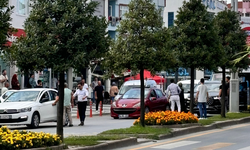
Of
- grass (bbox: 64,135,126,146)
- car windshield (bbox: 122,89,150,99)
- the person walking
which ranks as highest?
the person walking

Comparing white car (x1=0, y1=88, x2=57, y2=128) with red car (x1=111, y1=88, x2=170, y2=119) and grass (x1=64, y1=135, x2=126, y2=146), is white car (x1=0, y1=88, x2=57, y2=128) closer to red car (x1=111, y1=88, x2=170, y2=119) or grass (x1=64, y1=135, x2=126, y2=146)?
red car (x1=111, y1=88, x2=170, y2=119)

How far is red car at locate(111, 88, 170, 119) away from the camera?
2884 cm

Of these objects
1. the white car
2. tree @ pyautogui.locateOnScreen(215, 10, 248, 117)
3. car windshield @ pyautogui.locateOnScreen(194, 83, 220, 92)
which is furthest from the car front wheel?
car windshield @ pyautogui.locateOnScreen(194, 83, 220, 92)

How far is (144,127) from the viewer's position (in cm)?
1905

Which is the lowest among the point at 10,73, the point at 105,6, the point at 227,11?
the point at 10,73

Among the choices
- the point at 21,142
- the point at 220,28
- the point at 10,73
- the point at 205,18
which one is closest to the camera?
the point at 21,142

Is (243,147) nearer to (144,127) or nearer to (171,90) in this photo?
(144,127)

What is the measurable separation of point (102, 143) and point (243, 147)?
11.3ft

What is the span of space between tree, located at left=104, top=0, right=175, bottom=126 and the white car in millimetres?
4321

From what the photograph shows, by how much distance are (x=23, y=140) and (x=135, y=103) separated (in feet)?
54.6

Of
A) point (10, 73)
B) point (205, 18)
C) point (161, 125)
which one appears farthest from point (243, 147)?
point (10, 73)

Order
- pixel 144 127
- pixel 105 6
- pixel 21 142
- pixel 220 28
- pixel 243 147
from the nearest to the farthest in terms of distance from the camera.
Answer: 1. pixel 21 142
2. pixel 243 147
3. pixel 144 127
4. pixel 220 28
5. pixel 105 6

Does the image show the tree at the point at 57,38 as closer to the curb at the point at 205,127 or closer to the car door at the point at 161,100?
the curb at the point at 205,127

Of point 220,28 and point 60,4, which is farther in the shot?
point 220,28
